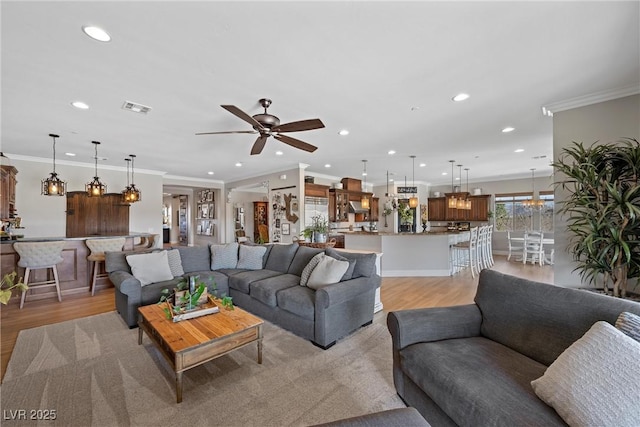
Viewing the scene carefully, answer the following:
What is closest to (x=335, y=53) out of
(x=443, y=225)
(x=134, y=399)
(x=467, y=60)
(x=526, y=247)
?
(x=467, y=60)

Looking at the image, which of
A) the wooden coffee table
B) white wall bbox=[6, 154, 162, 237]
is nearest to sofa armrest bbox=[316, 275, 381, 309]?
the wooden coffee table

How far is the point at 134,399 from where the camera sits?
2006mm

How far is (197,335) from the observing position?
2186 mm

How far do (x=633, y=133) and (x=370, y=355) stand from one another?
3.49 m

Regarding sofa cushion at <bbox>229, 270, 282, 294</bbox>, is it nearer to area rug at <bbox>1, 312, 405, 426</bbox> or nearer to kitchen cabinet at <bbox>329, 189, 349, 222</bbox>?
area rug at <bbox>1, 312, 405, 426</bbox>

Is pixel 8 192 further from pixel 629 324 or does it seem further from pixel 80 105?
pixel 629 324

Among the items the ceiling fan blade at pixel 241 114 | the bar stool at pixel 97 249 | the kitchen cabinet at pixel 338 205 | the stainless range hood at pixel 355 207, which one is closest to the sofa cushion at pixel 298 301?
the ceiling fan blade at pixel 241 114

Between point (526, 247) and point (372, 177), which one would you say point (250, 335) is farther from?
point (526, 247)

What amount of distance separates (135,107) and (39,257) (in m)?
2.95

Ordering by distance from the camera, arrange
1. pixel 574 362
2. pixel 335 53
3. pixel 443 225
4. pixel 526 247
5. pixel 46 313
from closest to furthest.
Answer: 1. pixel 574 362
2. pixel 335 53
3. pixel 46 313
4. pixel 526 247
5. pixel 443 225

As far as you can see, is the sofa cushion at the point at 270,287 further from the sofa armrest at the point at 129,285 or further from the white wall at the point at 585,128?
the white wall at the point at 585,128

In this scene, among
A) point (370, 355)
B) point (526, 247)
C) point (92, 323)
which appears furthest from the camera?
point (526, 247)

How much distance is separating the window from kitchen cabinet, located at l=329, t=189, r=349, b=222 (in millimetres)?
5422

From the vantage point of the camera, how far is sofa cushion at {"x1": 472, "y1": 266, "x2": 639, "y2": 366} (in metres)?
1.51
